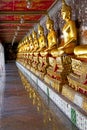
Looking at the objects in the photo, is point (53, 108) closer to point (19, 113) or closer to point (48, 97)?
point (19, 113)

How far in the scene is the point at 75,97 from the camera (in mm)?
3928

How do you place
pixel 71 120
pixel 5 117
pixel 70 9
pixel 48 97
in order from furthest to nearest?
pixel 70 9 → pixel 48 97 → pixel 5 117 → pixel 71 120

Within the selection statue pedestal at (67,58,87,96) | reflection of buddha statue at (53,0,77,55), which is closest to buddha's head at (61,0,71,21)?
reflection of buddha statue at (53,0,77,55)

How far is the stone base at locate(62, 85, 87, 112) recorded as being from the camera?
138 inches

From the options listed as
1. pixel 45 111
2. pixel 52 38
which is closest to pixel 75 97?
pixel 45 111

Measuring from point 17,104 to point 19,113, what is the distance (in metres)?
0.74

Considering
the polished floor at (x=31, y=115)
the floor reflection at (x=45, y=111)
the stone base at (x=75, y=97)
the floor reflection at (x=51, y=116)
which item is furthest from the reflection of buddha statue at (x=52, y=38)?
the stone base at (x=75, y=97)

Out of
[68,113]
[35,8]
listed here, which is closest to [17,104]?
[68,113]

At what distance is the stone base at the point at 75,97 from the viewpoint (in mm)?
3510

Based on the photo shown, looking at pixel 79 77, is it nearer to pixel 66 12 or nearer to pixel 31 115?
pixel 31 115

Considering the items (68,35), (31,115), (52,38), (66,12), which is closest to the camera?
(31,115)

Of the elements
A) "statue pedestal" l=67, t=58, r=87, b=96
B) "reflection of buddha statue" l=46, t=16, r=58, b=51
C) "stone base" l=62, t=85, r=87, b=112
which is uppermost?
"reflection of buddha statue" l=46, t=16, r=58, b=51

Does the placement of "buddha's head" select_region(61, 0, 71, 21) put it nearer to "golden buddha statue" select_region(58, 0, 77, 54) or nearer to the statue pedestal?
"golden buddha statue" select_region(58, 0, 77, 54)

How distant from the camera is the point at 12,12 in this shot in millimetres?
8695
